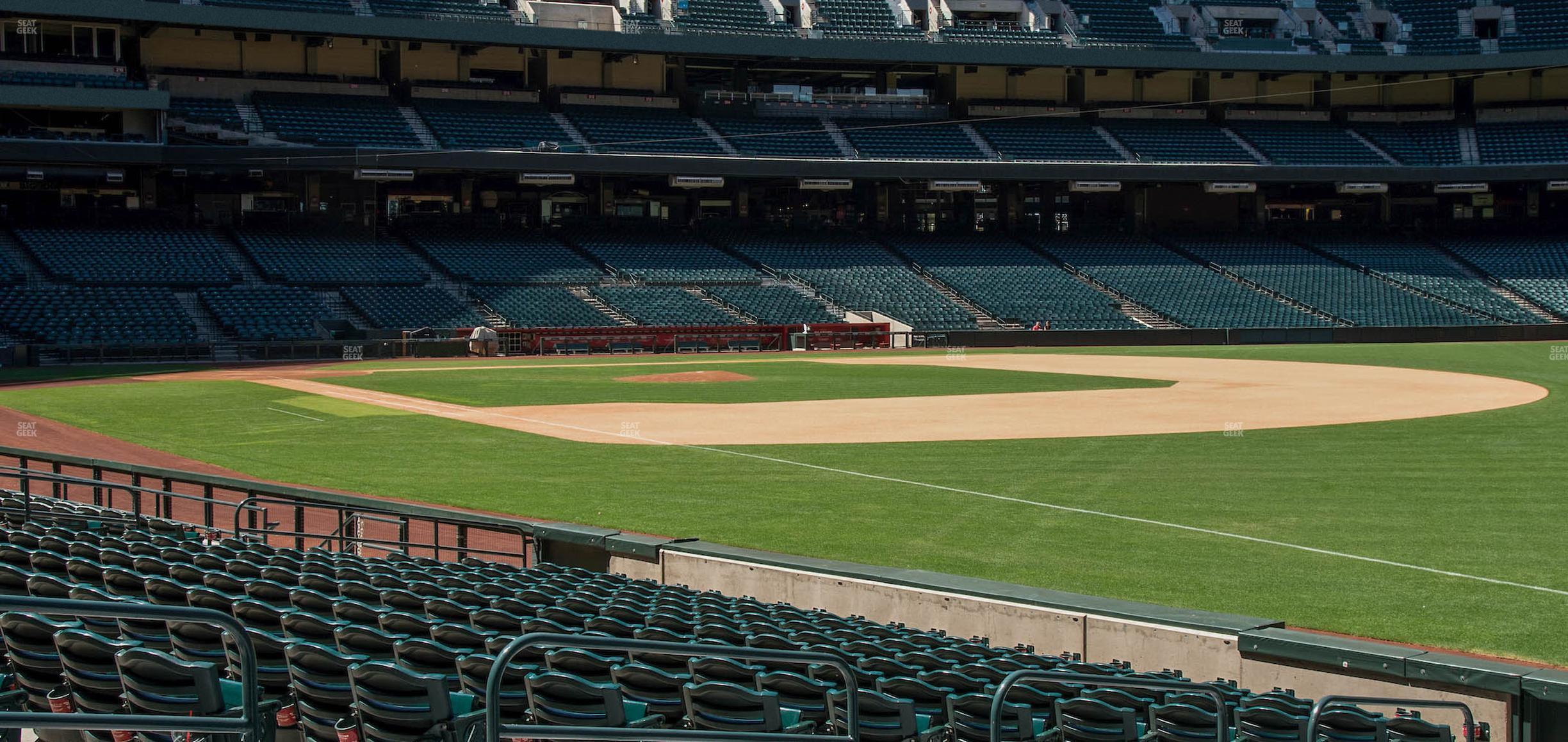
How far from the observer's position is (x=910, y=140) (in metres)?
70.2

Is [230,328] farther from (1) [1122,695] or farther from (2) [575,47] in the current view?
(1) [1122,695]

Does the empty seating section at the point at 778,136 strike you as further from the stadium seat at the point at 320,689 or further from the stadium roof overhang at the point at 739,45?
the stadium seat at the point at 320,689

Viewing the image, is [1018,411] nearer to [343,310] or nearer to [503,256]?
[343,310]

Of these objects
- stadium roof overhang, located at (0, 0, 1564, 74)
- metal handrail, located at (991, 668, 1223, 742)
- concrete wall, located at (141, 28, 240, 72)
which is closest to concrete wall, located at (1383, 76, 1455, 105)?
stadium roof overhang, located at (0, 0, 1564, 74)

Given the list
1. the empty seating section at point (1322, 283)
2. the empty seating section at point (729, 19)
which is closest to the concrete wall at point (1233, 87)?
the empty seating section at point (1322, 283)

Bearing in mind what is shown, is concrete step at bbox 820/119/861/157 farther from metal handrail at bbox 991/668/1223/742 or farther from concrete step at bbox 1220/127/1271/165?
metal handrail at bbox 991/668/1223/742

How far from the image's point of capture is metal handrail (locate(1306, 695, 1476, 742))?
630 cm

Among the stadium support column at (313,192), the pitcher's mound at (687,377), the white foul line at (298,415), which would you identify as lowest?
the pitcher's mound at (687,377)

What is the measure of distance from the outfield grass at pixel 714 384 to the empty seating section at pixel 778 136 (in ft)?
76.5

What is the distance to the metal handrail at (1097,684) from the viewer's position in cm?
544

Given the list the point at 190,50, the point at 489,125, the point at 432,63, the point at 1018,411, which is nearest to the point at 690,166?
the point at 489,125

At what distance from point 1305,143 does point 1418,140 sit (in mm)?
6832

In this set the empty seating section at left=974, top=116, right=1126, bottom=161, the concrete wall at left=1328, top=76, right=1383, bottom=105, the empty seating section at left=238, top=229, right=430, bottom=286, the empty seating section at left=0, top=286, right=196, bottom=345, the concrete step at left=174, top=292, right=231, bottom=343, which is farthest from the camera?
the concrete wall at left=1328, top=76, right=1383, bottom=105

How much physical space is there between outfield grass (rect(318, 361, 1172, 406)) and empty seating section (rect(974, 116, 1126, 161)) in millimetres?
27464
